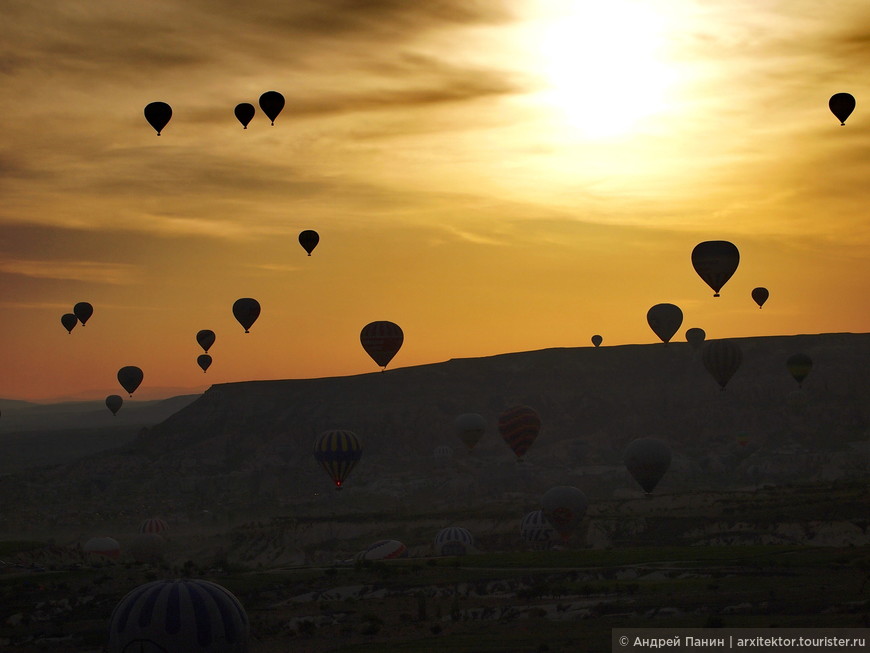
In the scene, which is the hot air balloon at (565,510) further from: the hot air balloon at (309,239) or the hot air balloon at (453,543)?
the hot air balloon at (309,239)

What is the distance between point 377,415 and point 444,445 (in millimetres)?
11830

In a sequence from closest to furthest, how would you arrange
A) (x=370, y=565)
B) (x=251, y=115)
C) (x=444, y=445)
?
1. (x=370, y=565)
2. (x=251, y=115)
3. (x=444, y=445)

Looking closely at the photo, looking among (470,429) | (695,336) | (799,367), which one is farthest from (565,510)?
(695,336)

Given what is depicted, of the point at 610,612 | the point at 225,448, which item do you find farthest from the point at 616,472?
the point at 610,612

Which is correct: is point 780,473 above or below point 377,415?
below

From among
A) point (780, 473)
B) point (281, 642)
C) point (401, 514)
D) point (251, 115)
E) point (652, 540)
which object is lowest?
point (281, 642)

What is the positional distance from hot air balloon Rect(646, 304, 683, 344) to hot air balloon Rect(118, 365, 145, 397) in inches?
2218

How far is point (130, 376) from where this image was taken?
5310 inches

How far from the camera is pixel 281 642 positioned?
144ft

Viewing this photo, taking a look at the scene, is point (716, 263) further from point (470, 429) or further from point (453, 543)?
point (470, 429)

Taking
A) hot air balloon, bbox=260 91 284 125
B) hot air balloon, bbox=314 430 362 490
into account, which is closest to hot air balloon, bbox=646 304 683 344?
hot air balloon, bbox=314 430 362 490

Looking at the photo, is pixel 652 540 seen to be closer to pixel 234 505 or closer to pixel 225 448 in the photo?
pixel 234 505

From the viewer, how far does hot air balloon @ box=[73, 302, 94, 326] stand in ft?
406

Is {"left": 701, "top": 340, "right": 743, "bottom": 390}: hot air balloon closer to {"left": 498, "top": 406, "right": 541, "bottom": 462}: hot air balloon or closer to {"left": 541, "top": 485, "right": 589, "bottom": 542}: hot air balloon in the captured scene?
{"left": 498, "top": 406, "right": 541, "bottom": 462}: hot air balloon
